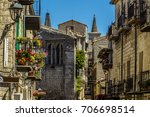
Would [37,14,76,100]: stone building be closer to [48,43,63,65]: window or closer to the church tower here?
[48,43,63,65]: window

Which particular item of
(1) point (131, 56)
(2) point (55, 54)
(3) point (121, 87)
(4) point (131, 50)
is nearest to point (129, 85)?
(1) point (131, 56)

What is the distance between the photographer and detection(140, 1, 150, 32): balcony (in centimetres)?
1720

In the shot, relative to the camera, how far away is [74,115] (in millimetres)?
4320

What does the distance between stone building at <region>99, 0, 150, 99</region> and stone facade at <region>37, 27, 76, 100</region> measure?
13.4 meters

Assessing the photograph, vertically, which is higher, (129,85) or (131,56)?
(131,56)

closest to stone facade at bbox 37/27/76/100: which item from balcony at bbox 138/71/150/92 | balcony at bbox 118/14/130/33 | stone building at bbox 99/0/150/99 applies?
stone building at bbox 99/0/150/99

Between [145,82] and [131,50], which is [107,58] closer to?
[131,50]

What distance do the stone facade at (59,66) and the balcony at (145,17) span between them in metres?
25.0

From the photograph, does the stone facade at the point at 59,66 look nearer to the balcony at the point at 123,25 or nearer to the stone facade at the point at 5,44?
the balcony at the point at 123,25

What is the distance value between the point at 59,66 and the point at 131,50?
21.8 metres

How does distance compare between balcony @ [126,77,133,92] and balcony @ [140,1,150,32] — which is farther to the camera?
balcony @ [126,77,133,92]

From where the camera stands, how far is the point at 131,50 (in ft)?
78.4

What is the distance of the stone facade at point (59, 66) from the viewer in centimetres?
4469

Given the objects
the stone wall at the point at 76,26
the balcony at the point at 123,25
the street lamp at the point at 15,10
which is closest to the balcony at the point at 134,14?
the balcony at the point at 123,25
